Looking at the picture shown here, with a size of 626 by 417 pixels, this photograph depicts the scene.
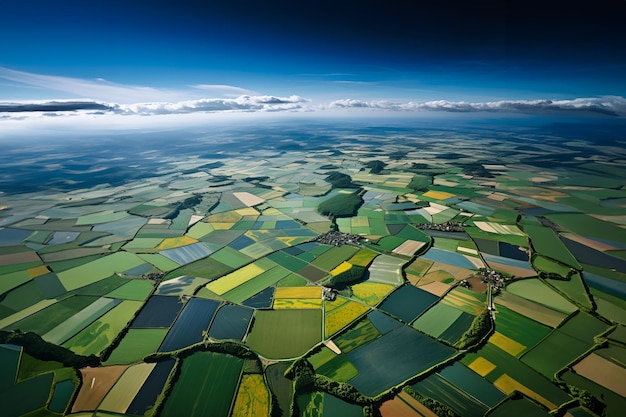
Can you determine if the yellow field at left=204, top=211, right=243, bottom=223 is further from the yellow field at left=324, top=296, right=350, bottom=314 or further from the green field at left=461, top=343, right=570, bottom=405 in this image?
the green field at left=461, top=343, right=570, bottom=405

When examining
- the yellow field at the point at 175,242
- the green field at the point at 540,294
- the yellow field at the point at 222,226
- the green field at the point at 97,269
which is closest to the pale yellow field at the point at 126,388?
the green field at the point at 97,269

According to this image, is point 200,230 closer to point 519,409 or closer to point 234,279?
point 234,279

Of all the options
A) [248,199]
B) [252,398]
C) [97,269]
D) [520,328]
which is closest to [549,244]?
[520,328]

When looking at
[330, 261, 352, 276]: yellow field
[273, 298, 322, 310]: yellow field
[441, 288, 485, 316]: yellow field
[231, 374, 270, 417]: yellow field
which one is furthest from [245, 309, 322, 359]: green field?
[441, 288, 485, 316]: yellow field

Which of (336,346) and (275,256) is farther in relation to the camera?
(275,256)

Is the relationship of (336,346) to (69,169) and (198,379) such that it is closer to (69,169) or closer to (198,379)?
(198,379)

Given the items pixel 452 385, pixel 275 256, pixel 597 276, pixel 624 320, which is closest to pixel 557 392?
pixel 452 385
